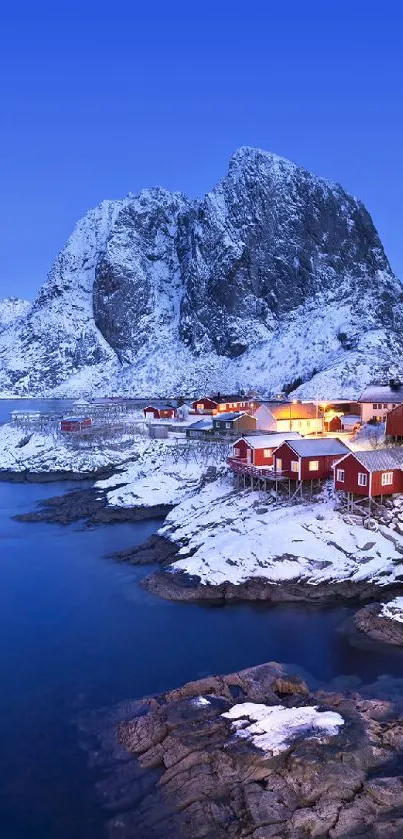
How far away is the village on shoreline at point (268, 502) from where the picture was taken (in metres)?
31.9

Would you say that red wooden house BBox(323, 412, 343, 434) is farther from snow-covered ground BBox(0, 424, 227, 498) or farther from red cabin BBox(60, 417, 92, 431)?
red cabin BBox(60, 417, 92, 431)

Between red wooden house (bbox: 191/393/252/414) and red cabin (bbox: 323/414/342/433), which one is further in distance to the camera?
red wooden house (bbox: 191/393/252/414)

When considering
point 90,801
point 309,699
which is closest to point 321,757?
point 309,699

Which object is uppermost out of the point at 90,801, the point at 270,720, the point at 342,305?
the point at 342,305

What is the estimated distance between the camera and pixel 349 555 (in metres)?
32.8

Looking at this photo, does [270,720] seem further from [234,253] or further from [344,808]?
[234,253]

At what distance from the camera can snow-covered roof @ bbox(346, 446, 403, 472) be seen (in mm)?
36353

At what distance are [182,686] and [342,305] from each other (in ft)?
467

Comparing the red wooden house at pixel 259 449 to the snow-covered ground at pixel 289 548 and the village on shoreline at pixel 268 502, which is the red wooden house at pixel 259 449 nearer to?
the village on shoreline at pixel 268 502

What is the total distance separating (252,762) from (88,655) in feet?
36.8

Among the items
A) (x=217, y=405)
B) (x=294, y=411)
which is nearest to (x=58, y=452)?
(x=294, y=411)

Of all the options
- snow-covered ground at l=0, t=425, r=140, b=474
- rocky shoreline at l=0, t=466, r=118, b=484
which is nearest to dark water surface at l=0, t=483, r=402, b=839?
rocky shoreline at l=0, t=466, r=118, b=484

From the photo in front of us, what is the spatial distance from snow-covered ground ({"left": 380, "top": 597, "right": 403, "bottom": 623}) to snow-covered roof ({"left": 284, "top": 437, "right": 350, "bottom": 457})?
14433 mm

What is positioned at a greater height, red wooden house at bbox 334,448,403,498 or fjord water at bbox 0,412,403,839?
red wooden house at bbox 334,448,403,498
